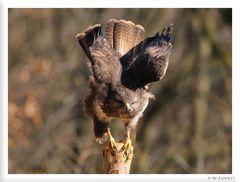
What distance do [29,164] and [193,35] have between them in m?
2.78

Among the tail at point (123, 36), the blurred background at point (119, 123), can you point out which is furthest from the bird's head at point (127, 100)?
the blurred background at point (119, 123)

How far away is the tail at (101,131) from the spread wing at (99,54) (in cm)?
39

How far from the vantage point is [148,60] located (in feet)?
25.6

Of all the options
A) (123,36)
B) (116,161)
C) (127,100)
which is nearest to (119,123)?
(127,100)

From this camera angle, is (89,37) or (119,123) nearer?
(89,37)

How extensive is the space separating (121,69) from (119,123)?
161 inches

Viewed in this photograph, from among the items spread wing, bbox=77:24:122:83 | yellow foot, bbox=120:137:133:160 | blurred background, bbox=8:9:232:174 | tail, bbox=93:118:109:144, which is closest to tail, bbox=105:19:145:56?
spread wing, bbox=77:24:122:83

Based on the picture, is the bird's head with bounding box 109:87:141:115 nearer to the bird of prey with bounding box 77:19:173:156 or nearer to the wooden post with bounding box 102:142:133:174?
the bird of prey with bounding box 77:19:173:156

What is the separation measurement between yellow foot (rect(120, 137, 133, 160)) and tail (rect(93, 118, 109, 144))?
0.18 meters

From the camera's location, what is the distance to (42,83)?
1303cm

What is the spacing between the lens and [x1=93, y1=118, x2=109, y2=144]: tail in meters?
8.01

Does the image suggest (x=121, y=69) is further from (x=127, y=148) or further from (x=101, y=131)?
(x=127, y=148)
